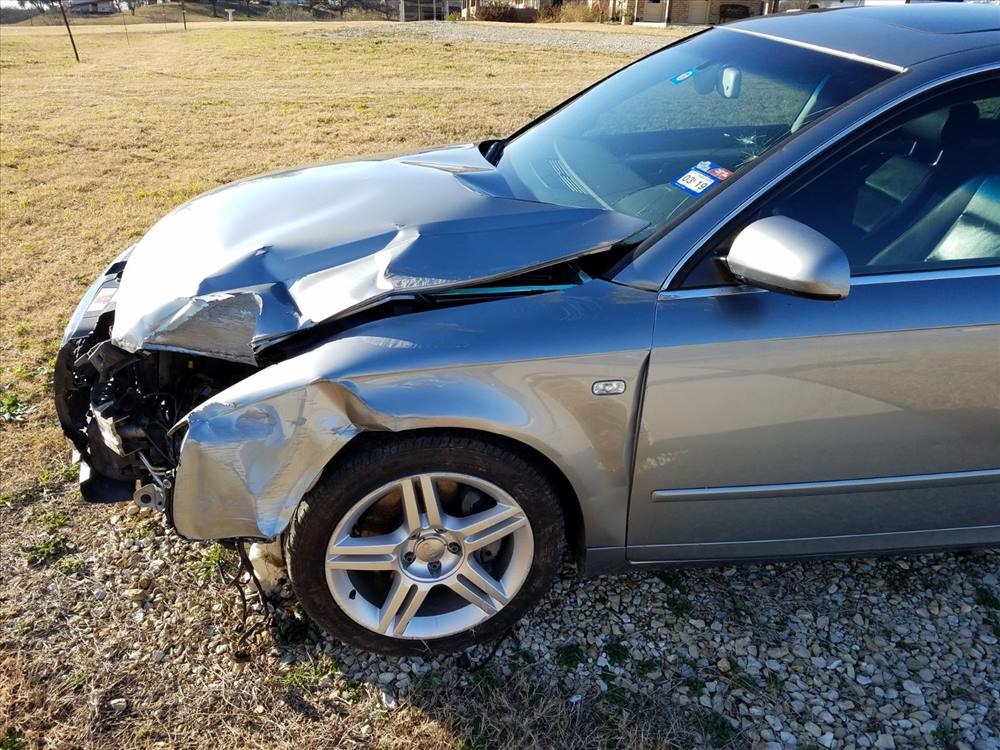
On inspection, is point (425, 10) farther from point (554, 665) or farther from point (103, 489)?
point (554, 665)

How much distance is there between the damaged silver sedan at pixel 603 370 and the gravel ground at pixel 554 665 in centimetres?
18

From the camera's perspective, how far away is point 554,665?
7.29 ft

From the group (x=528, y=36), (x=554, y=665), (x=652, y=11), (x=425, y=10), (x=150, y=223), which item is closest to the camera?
(x=554, y=665)

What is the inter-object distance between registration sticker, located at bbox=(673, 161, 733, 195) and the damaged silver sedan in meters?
0.02

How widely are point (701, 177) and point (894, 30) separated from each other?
79 centimetres

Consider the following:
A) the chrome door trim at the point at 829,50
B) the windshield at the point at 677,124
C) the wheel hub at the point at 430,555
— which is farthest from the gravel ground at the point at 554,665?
the chrome door trim at the point at 829,50

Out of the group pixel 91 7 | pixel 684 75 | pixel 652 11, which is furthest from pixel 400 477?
pixel 91 7

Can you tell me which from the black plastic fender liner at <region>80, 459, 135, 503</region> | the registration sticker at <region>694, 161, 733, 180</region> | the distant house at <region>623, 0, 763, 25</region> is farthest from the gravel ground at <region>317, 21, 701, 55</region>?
the black plastic fender liner at <region>80, 459, 135, 503</region>

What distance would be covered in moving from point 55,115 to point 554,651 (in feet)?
36.0

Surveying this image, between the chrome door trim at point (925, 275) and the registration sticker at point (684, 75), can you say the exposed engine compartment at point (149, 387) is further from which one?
the registration sticker at point (684, 75)

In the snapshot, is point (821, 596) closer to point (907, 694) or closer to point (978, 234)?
point (907, 694)

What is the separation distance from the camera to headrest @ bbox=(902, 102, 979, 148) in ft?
6.74

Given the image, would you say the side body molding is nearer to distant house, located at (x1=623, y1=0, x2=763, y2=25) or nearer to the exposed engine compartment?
the exposed engine compartment

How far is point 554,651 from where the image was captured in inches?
89.3
